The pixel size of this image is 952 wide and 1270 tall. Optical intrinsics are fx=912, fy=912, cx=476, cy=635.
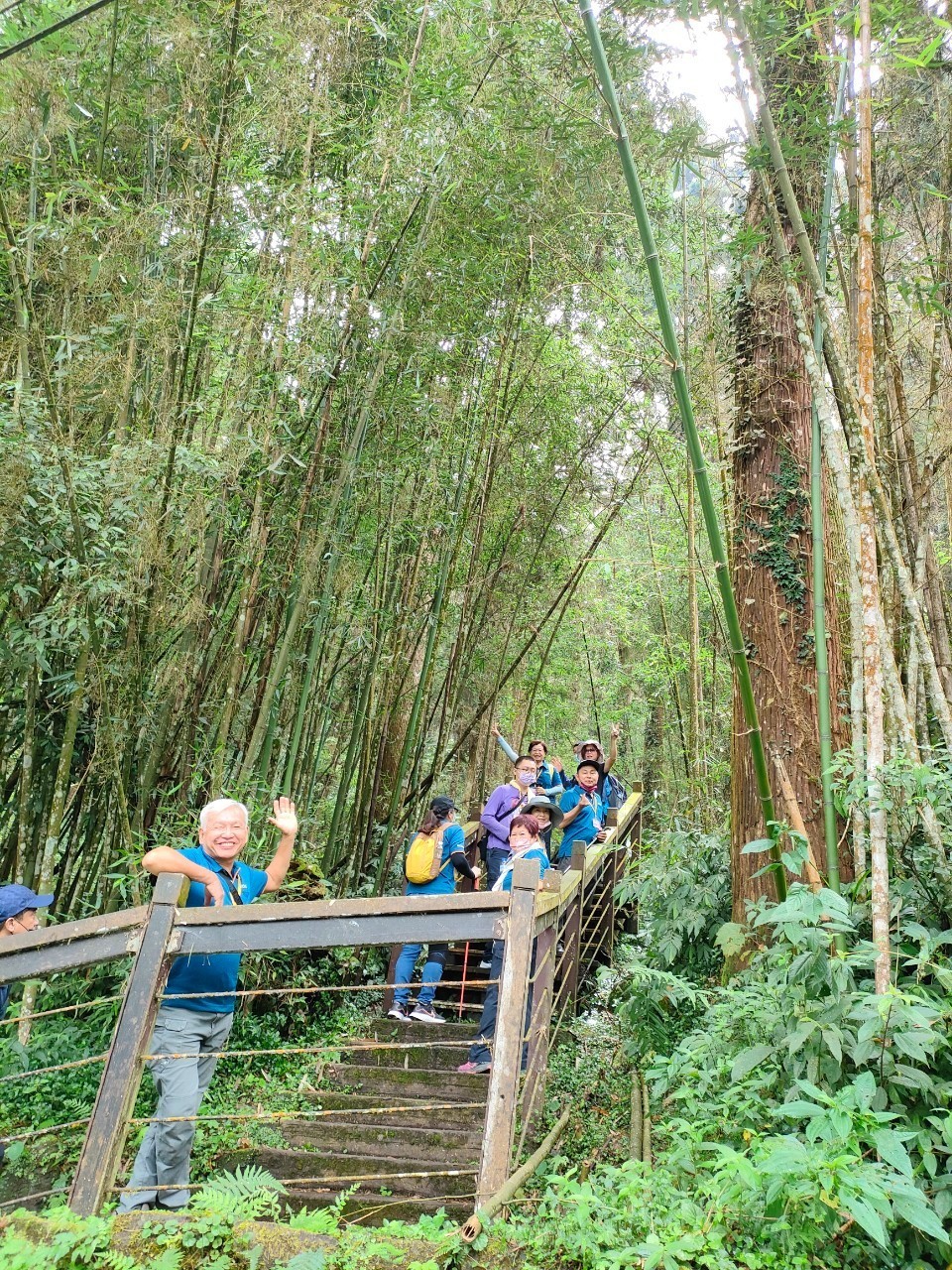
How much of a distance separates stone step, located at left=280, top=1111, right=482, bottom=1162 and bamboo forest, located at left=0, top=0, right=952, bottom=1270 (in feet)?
0.06

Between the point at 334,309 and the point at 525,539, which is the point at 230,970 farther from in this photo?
the point at 525,539

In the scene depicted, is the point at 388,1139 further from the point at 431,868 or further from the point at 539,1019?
the point at 431,868

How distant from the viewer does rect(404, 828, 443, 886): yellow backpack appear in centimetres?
448

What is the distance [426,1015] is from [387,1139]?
1.15 metres

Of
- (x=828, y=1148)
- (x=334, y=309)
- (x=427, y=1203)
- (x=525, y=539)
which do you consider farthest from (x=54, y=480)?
(x=525, y=539)

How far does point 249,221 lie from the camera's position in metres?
4.02

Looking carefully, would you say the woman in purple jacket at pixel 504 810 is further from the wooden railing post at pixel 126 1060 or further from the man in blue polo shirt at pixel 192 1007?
the wooden railing post at pixel 126 1060

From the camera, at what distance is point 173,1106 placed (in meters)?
2.58

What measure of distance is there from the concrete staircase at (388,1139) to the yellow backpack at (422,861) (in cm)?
80

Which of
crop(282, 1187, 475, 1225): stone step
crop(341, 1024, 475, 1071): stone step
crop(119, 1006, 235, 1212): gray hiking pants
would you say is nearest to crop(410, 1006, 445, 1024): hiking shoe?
crop(341, 1024, 475, 1071): stone step

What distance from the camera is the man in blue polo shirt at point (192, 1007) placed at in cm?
255

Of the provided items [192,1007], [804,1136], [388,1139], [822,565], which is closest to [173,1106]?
[192,1007]

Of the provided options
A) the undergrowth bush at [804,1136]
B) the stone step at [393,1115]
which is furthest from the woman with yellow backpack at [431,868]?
the undergrowth bush at [804,1136]

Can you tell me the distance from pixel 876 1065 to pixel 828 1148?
42 cm
